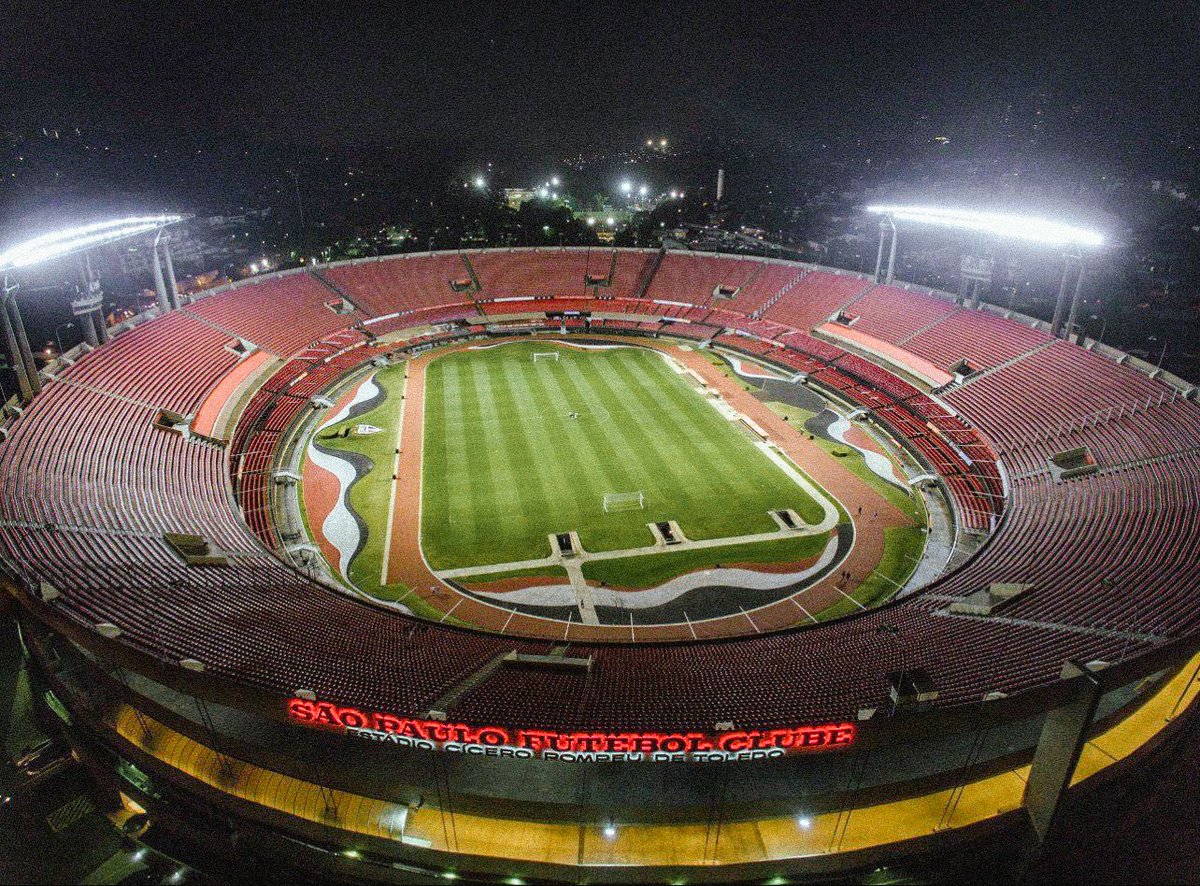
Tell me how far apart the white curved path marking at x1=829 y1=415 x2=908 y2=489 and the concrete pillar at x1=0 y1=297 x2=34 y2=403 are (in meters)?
40.0

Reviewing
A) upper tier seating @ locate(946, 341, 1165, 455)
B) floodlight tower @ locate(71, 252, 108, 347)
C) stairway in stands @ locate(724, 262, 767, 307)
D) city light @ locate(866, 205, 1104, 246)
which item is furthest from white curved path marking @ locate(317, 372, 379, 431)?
city light @ locate(866, 205, 1104, 246)

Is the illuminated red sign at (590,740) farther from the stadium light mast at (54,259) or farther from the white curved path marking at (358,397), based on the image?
the white curved path marking at (358,397)

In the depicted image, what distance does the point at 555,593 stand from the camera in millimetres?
24578

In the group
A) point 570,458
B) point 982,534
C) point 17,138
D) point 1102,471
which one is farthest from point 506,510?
point 17,138

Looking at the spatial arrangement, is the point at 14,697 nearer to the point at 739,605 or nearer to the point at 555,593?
the point at 555,593

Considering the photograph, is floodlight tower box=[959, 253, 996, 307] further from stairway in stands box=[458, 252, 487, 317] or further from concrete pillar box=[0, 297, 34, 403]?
concrete pillar box=[0, 297, 34, 403]

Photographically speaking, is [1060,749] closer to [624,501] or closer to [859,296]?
[624,501]

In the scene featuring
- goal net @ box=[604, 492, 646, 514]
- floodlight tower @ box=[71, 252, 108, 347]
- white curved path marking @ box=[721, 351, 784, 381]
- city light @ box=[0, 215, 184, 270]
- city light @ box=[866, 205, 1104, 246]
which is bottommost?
goal net @ box=[604, 492, 646, 514]

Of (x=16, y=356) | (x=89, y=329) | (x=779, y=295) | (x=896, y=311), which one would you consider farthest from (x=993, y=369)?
(x=89, y=329)

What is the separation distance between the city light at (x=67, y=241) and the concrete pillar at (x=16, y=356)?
194cm

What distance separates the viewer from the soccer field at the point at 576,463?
28406 millimetres

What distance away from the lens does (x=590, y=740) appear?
12406 millimetres

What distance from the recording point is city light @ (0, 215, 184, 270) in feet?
93.3

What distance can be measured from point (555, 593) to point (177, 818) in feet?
42.5
